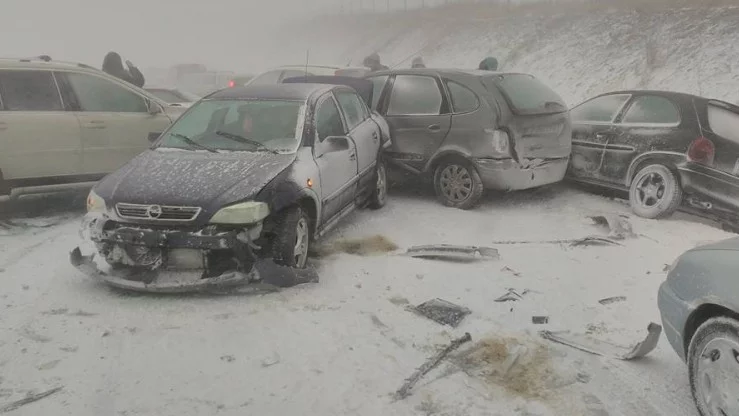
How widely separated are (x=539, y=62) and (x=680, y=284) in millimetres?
19805

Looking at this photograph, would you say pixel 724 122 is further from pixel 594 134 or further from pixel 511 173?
pixel 511 173

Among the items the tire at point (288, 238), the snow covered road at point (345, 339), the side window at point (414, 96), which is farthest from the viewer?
the side window at point (414, 96)

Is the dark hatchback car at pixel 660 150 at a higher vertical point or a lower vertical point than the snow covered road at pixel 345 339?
higher

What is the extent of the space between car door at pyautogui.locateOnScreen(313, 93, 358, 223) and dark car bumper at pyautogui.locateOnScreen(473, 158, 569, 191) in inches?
66.7

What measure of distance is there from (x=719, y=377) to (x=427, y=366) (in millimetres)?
1547

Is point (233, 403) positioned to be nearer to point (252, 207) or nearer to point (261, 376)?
point (261, 376)

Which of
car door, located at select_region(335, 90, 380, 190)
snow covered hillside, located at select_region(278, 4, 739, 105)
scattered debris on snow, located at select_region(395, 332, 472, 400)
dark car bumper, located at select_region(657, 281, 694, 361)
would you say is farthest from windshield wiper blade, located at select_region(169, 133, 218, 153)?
snow covered hillside, located at select_region(278, 4, 739, 105)

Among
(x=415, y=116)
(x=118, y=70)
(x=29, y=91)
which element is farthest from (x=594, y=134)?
(x=118, y=70)

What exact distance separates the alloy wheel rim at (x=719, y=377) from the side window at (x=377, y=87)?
553cm

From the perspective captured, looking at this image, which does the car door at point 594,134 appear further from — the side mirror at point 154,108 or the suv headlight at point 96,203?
the suv headlight at point 96,203

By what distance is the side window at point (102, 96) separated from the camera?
6945mm

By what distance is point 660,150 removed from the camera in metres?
6.79

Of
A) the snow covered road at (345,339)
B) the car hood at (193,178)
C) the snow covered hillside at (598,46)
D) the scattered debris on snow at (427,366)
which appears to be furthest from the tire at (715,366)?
the snow covered hillside at (598,46)

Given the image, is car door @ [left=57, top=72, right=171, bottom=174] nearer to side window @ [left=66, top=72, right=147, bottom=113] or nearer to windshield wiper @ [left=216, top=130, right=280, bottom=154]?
side window @ [left=66, top=72, right=147, bottom=113]
